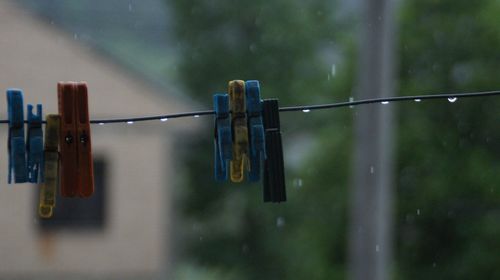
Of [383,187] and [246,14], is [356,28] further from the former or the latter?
[383,187]

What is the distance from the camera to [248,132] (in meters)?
5.30

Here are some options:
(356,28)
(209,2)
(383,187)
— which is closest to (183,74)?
(209,2)

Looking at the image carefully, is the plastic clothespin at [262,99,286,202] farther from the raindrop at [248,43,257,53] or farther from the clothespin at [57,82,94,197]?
the raindrop at [248,43,257,53]

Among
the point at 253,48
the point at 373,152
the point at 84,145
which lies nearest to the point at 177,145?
the point at 253,48

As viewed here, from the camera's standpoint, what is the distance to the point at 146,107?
21.2m

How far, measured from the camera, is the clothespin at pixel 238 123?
5262mm

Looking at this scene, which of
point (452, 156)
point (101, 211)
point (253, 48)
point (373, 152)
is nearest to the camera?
point (373, 152)

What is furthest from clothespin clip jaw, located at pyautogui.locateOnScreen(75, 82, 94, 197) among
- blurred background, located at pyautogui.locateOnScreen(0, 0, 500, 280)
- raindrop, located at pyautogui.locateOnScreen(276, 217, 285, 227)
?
raindrop, located at pyautogui.locateOnScreen(276, 217, 285, 227)

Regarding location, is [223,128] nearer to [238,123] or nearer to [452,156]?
[238,123]

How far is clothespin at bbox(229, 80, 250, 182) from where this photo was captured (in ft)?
17.3

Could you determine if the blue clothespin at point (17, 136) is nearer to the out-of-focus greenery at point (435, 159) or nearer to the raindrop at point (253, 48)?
the out-of-focus greenery at point (435, 159)

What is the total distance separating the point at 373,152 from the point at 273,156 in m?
3.48

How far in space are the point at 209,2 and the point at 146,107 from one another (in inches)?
96.4

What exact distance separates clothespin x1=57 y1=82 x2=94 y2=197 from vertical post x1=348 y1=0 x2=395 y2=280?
12.1 feet
